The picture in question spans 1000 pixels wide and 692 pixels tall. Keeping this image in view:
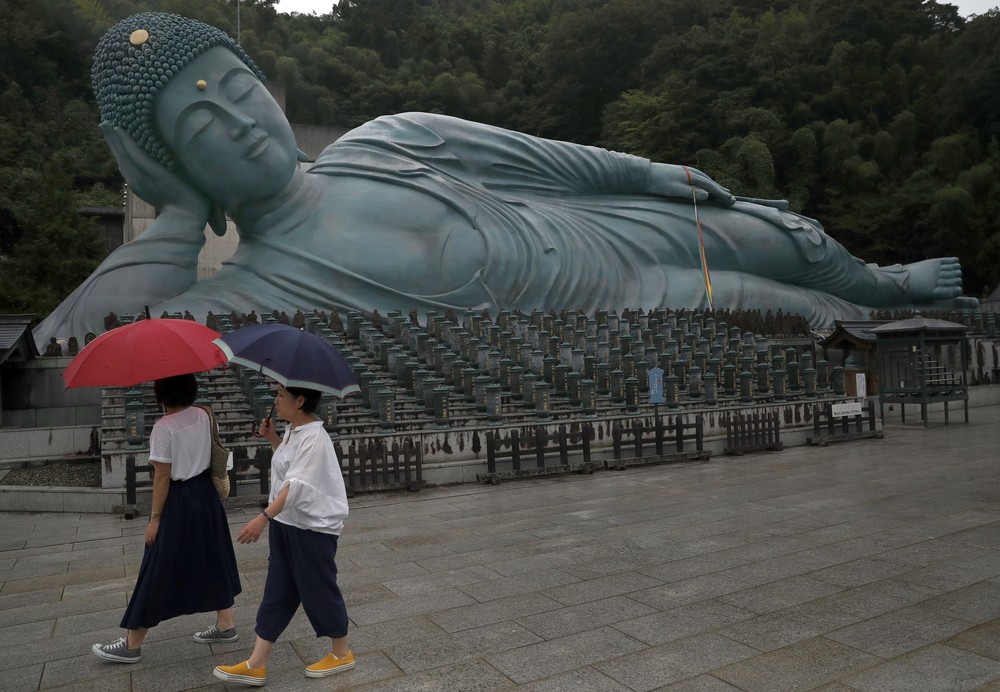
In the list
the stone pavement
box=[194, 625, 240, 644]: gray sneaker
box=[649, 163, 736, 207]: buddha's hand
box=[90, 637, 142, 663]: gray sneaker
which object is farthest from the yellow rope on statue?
box=[90, 637, 142, 663]: gray sneaker

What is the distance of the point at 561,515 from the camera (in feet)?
19.8

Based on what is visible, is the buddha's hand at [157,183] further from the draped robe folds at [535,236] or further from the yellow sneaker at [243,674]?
the yellow sneaker at [243,674]

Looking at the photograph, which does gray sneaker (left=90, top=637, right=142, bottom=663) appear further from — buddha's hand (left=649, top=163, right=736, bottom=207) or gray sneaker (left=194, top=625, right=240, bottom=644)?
buddha's hand (left=649, top=163, right=736, bottom=207)

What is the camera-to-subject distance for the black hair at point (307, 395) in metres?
3.09

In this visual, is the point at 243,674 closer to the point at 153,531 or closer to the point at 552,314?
the point at 153,531

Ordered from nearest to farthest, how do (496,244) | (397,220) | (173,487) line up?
1. (173,487)
2. (397,220)
3. (496,244)

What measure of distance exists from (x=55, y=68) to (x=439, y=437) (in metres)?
31.8

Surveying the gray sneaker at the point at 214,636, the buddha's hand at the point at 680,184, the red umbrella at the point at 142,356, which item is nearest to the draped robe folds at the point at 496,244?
the buddha's hand at the point at 680,184

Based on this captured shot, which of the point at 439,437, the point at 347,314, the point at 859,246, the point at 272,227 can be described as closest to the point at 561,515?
the point at 439,437

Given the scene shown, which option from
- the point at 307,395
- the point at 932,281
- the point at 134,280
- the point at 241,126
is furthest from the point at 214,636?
the point at 932,281

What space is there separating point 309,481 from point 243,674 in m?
0.74

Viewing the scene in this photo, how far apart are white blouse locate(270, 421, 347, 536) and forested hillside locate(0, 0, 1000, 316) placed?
23.4m

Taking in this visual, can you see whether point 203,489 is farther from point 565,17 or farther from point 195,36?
point 565,17

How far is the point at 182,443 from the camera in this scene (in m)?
3.34
